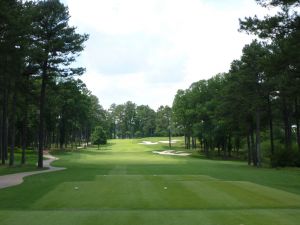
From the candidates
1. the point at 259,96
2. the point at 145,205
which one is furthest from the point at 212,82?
the point at 145,205

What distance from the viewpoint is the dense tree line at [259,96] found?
25.1 metres

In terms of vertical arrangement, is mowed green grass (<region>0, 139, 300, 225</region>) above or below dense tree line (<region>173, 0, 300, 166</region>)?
below

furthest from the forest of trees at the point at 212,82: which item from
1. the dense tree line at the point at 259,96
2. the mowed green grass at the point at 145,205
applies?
the mowed green grass at the point at 145,205

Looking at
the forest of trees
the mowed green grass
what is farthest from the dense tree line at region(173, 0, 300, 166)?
the mowed green grass

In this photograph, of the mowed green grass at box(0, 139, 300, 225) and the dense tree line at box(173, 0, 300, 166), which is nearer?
the mowed green grass at box(0, 139, 300, 225)

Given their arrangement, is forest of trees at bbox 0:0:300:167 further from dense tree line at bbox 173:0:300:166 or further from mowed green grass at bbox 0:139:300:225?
mowed green grass at bbox 0:139:300:225

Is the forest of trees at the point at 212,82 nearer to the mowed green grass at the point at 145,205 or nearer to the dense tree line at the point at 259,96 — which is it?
the dense tree line at the point at 259,96

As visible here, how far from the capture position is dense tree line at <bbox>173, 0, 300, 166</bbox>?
25.1 meters

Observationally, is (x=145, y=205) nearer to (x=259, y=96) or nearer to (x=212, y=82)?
(x=259, y=96)

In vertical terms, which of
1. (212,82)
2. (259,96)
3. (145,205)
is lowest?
(145,205)

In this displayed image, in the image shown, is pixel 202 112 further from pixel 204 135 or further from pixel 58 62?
pixel 58 62

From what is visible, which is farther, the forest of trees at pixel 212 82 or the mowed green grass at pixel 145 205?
the forest of trees at pixel 212 82

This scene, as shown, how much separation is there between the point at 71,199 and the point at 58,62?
974 inches

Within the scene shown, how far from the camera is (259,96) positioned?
48156 millimetres
